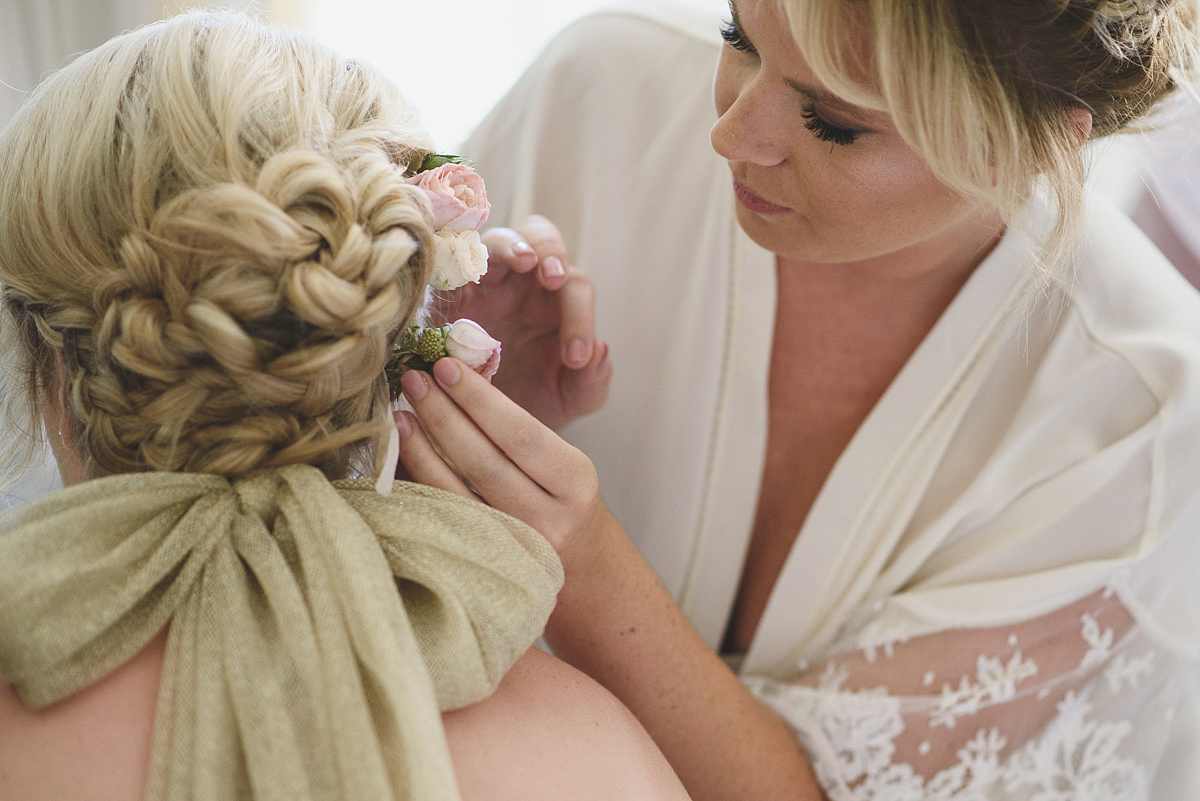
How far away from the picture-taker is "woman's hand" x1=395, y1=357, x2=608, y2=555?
772mm

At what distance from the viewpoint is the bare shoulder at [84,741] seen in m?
0.61

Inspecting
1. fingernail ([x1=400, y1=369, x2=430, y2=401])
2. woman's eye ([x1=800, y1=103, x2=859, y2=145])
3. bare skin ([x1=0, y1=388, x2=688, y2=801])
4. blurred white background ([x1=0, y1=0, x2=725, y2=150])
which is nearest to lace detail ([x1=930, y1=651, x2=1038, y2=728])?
bare skin ([x1=0, y1=388, x2=688, y2=801])

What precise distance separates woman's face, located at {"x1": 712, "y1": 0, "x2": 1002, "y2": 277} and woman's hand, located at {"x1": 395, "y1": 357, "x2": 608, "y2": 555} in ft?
1.23

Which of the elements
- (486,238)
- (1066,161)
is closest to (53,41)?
(486,238)

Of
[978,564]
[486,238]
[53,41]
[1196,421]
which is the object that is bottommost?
[978,564]

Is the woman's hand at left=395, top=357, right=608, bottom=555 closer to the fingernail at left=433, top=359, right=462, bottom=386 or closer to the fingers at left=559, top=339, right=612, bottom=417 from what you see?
the fingernail at left=433, top=359, right=462, bottom=386

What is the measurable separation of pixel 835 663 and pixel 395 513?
712mm

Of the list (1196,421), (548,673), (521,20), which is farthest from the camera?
(521,20)

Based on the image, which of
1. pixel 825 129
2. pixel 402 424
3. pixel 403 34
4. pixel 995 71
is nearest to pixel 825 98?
pixel 825 129

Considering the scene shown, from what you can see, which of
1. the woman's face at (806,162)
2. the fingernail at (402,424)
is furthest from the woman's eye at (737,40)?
the fingernail at (402,424)

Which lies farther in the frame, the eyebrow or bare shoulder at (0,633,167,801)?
the eyebrow

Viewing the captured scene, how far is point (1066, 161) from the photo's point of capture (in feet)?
2.91

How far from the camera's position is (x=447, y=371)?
2.50 ft

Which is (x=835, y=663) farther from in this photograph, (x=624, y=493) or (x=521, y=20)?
(x=521, y=20)
